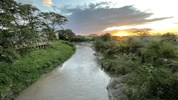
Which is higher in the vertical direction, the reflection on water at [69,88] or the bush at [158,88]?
the bush at [158,88]

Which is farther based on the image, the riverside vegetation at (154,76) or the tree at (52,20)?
the tree at (52,20)

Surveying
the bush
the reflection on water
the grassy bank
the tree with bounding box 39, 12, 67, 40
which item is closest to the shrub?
the reflection on water

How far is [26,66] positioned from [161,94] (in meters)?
14.4

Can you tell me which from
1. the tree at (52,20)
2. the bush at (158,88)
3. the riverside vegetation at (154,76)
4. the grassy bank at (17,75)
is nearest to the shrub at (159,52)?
the riverside vegetation at (154,76)

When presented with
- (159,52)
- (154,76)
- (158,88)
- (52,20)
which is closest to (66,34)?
(52,20)

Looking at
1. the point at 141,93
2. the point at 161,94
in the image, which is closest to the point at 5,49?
the point at 141,93

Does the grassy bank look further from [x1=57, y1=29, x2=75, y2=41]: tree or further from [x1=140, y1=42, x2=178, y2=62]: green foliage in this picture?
[x1=57, y1=29, x2=75, y2=41]: tree

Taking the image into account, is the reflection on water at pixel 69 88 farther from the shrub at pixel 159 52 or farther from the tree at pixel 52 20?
the tree at pixel 52 20

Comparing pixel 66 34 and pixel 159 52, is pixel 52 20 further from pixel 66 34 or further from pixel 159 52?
pixel 159 52

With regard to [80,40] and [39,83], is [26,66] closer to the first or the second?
[39,83]

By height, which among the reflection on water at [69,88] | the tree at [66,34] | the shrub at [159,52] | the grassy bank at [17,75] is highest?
the tree at [66,34]

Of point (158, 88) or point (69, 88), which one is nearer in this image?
point (158, 88)

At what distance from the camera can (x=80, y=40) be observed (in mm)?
81938

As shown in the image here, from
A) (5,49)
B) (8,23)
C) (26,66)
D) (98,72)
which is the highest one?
(8,23)
